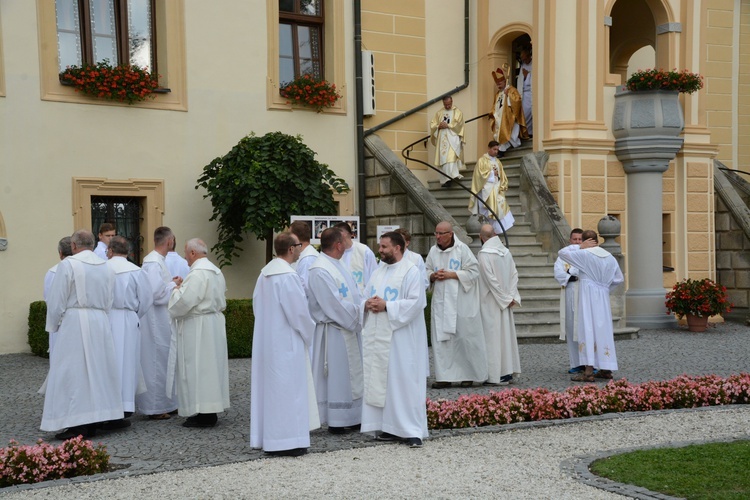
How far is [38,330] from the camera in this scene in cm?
1559

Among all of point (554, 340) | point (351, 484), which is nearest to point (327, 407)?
point (351, 484)

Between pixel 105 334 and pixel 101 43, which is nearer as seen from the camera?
pixel 105 334

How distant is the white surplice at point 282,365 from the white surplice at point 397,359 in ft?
1.74

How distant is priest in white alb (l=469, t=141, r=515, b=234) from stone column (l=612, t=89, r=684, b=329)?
2.52m

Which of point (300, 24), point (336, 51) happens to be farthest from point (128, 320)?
point (300, 24)

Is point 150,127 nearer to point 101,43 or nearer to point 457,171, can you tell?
point 101,43

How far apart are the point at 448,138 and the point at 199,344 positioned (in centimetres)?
1049

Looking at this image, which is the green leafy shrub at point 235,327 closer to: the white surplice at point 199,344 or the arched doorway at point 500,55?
the white surplice at point 199,344

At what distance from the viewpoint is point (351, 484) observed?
748 cm

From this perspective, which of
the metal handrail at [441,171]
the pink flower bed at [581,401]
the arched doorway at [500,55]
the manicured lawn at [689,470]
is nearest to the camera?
the manicured lawn at [689,470]

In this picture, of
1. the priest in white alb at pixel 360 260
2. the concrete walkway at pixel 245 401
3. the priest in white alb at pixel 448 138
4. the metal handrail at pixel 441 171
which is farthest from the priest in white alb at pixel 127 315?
the priest in white alb at pixel 448 138

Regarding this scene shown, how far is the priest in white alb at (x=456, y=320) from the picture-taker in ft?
41.0

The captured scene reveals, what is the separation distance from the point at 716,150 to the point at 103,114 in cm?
1171

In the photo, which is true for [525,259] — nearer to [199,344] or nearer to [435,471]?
[199,344]
